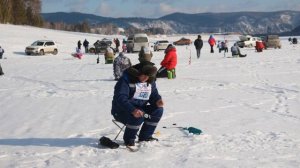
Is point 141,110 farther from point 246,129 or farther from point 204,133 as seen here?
point 246,129

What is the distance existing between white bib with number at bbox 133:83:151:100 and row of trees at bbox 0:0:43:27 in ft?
288

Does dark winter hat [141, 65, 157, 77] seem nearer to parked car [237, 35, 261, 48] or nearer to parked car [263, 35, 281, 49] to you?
parked car [263, 35, 281, 49]

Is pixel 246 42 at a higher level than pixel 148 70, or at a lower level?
higher

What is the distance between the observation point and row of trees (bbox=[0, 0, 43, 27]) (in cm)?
9188

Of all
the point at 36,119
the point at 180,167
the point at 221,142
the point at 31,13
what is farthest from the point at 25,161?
the point at 31,13

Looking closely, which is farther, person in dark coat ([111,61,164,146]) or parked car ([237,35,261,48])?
parked car ([237,35,261,48])

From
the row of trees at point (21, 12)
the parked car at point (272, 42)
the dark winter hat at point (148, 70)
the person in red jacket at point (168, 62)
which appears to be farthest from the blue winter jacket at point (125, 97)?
the row of trees at point (21, 12)

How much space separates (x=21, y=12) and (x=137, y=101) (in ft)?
332

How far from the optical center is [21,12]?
10262cm

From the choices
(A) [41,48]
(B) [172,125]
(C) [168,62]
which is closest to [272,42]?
(A) [41,48]

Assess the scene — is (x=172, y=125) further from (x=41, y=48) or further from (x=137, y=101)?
(x=41, y=48)

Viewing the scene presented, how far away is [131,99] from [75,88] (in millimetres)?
9119

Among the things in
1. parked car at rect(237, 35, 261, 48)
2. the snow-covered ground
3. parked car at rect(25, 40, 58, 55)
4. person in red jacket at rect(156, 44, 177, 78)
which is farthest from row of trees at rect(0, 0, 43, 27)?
the snow-covered ground

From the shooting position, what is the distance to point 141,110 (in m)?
6.56
